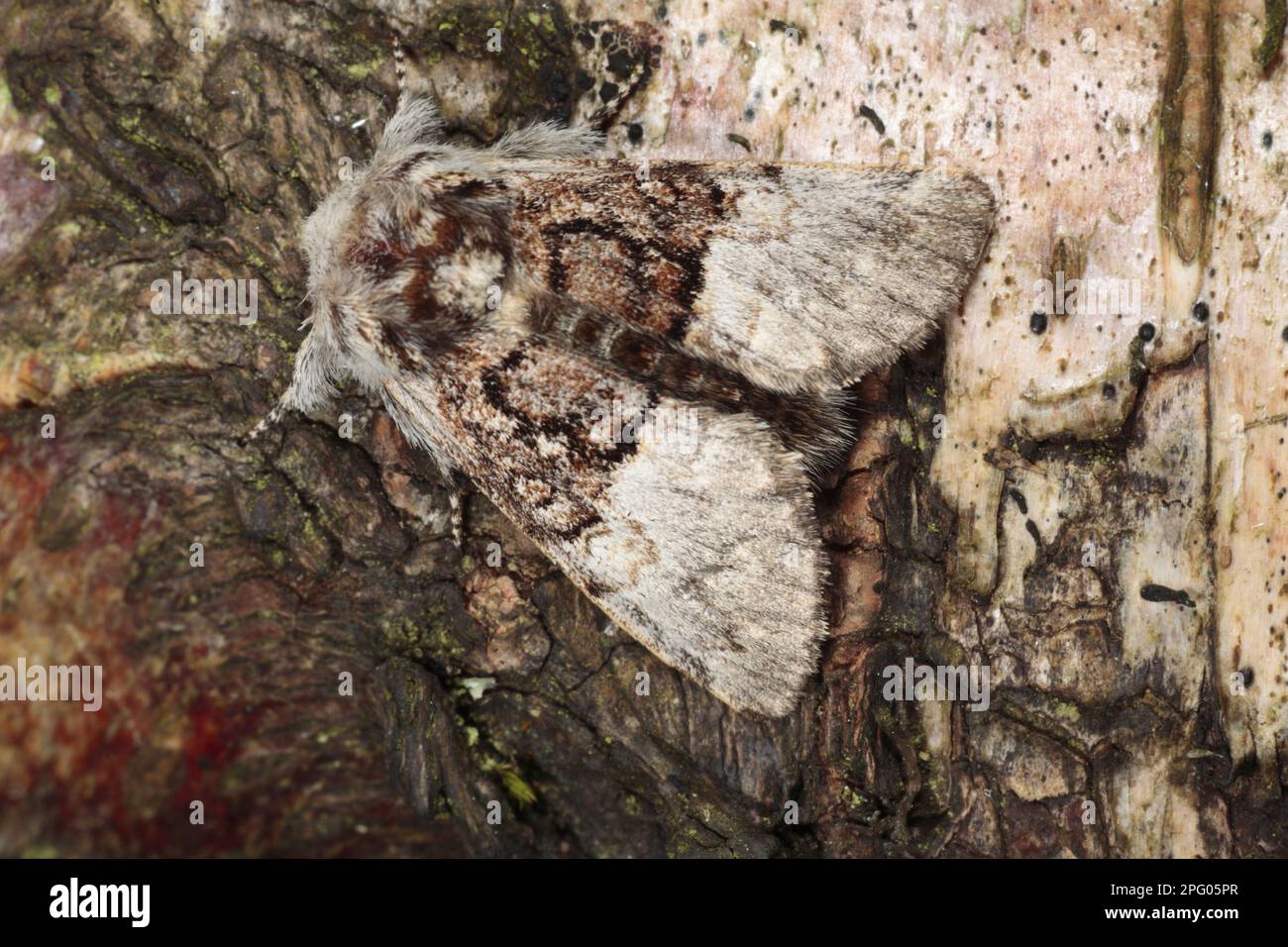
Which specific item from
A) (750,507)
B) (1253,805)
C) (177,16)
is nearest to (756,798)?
(750,507)

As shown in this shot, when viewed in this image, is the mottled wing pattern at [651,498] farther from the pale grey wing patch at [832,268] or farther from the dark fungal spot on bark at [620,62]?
the dark fungal spot on bark at [620,62]

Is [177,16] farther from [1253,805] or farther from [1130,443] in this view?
[1253,805]

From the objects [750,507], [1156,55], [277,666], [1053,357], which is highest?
[1156,55]

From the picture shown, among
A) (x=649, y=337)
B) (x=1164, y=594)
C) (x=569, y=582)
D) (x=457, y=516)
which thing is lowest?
(x=1164, y=594)

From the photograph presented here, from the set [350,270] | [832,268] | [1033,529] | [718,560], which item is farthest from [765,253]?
[350,270]

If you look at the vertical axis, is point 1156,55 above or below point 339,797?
above

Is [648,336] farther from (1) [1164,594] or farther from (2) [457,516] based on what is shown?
Result: (1) [1164,594]

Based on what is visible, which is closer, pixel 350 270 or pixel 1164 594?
pixel 1164 594

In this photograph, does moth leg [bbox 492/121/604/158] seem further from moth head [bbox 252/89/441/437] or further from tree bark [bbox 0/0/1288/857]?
moth head [bbox 252/89/441/437]
